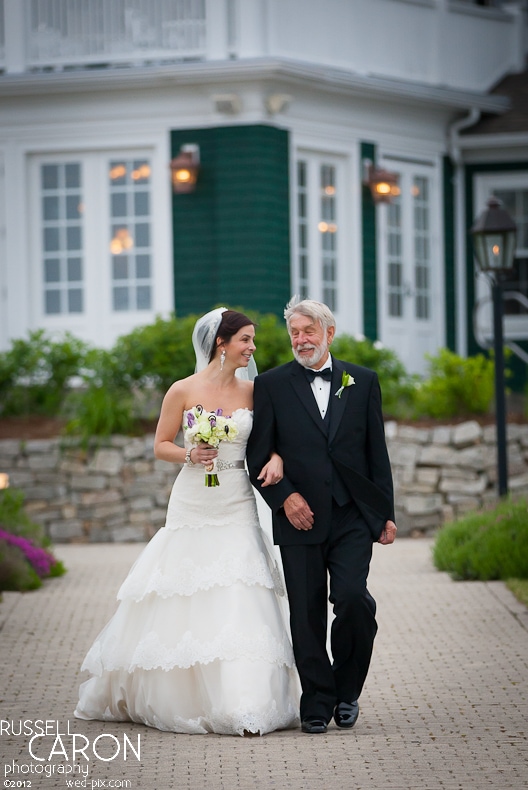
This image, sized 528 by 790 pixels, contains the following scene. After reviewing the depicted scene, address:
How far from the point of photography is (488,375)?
50.0ft

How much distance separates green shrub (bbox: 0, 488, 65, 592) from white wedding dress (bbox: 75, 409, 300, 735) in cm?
440

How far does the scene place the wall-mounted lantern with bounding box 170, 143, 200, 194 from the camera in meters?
15.6

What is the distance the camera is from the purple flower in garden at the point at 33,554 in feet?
37.4

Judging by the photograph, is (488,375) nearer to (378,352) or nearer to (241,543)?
(378,352)

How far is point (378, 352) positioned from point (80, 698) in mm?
9088

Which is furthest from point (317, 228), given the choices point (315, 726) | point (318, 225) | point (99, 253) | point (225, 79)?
point (315, 726)

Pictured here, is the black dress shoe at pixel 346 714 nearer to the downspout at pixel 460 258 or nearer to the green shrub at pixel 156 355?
the green shrub at pixel 156 355

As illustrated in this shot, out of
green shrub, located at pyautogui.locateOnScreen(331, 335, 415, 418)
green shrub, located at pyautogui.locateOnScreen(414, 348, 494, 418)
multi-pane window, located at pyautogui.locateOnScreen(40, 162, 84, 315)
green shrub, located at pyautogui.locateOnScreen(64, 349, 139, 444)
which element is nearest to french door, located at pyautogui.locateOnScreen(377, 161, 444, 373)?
green shrub, located at pyautogui.locateOnScreen(331, 335, 415, 418)

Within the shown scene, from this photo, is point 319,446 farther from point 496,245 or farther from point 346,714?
point 496,245

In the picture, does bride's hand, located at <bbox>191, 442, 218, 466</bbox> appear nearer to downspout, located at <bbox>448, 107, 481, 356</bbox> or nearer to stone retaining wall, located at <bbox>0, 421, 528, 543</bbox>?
stone retaining wall, located at <bbox>0, 421, 528, 543</bbox>

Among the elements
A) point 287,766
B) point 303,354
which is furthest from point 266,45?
point 287,766

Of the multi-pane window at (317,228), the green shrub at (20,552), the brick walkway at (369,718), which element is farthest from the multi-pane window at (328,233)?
the brick walkway at (369,718)

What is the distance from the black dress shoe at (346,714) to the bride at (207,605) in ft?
0.64

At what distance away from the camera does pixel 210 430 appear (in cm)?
636
